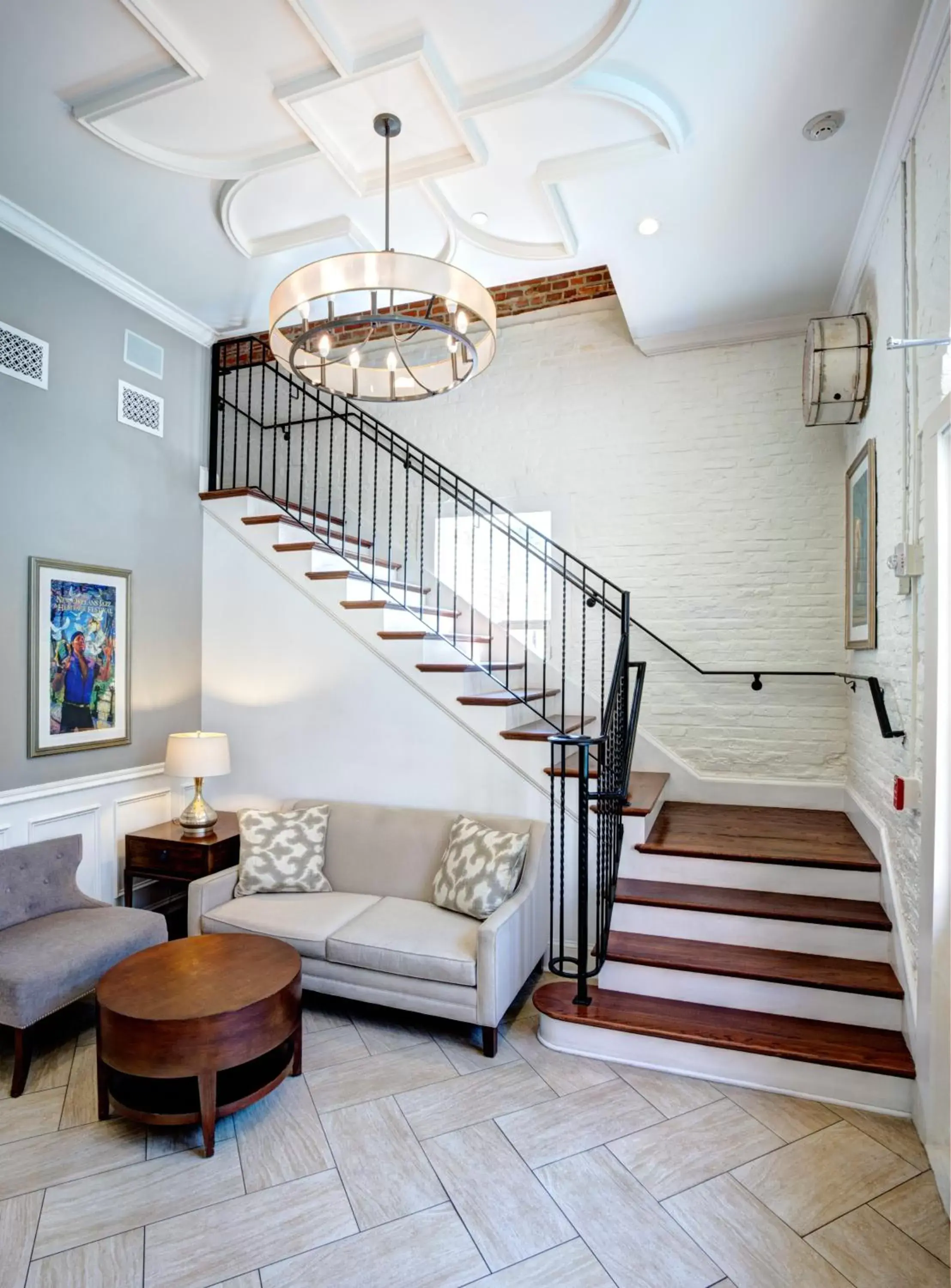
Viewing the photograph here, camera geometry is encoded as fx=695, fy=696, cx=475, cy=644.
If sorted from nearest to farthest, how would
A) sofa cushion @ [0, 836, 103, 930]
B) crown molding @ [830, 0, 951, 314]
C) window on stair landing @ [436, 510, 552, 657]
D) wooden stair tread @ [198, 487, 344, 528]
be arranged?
crown molding @ [830, 0, 951, 314] < sofa cushion @ [0, 836, 103, 930] < wooden stair tread @ [198, 487, 344, 528] < window on stair landing @ [436, 510, 552, 657]


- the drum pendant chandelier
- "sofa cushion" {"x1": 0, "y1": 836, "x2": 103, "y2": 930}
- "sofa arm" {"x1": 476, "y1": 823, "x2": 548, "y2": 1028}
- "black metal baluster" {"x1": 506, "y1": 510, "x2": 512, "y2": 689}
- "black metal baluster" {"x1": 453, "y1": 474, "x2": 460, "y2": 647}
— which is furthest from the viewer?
"black metal baluster" {"x1": 453, "y1": 474, "x2": 460, "y2": 647}

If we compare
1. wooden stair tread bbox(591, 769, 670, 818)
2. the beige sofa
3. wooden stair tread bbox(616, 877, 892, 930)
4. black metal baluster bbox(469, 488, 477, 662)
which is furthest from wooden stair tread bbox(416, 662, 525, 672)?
wooden stair tread bbox(616, 877, 892, 930)

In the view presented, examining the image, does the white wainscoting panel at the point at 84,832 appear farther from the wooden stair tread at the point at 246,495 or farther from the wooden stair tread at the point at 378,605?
the wooden stair tread at the point at 246,495

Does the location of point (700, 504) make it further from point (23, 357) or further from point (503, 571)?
point (23, 357)

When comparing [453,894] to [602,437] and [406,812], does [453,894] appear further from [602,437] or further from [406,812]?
[602,437]

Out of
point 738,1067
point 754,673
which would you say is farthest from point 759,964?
point 754,673

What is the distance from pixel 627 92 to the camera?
262 cm

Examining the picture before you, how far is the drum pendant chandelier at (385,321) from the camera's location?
235 centimetres

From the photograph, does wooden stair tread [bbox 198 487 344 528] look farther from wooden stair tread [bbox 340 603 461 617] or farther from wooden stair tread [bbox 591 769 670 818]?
wooden stair tread [bbox 591 769 670 818]

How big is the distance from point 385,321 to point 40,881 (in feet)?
9.66

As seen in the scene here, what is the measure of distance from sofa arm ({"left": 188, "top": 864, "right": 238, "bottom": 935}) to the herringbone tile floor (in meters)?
0.79

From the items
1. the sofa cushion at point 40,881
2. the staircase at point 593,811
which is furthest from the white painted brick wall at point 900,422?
the sofa cushion at point 40,881

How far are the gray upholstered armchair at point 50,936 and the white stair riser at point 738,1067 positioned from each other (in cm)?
189

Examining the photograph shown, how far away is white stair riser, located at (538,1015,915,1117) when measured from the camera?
2.50 metres
